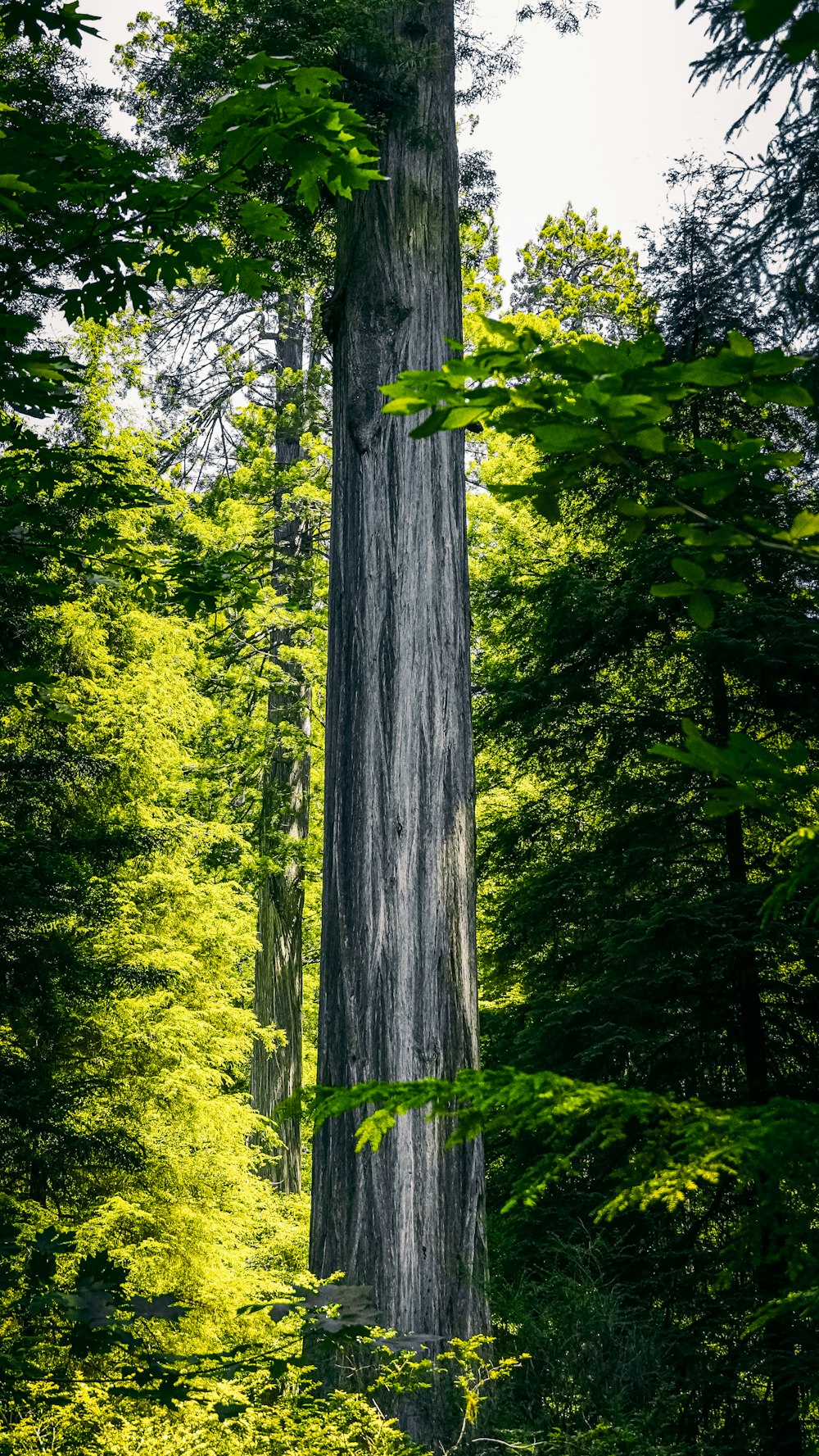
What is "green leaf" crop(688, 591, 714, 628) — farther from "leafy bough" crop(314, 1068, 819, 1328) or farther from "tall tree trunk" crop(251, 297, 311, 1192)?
"tall tree trunk" crop(251, 297, 311, 1192)

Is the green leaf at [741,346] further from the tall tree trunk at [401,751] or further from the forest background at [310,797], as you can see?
the tall tree trunk at [401,751]

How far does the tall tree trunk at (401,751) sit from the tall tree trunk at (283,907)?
6.72m

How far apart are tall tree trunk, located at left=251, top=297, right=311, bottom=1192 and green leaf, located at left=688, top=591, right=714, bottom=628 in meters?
9.85

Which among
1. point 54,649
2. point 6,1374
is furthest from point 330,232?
point 6,1374

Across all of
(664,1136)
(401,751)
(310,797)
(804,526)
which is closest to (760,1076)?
(401,751)

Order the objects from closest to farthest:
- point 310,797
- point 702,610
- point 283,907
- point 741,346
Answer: point 741,346 < point 702,610 < point 283,907 < point 310,797

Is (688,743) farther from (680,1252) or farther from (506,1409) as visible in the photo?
(680,1252)

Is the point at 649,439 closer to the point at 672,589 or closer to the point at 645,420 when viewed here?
the point at 645,420

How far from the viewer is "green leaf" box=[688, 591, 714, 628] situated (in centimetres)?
131

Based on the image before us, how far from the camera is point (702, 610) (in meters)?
1.32

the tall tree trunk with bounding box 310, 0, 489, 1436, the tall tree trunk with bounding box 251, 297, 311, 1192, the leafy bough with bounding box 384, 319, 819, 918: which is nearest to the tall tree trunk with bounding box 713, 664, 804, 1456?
the tall tree trunk with bounding box 310, 0, 489, 1436

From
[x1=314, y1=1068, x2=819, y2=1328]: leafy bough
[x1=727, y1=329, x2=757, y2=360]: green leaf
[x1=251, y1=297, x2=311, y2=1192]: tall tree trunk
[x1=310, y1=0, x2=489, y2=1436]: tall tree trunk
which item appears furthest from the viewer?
[x1=251, y1=297, x2=311, y2=1192]: tall tree trunk

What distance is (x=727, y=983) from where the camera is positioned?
595 centimetres

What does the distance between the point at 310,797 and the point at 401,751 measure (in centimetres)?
942
